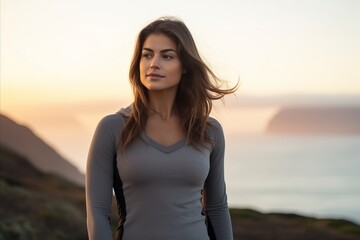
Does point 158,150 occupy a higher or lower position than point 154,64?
lower

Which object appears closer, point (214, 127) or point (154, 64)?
point (154, 64)

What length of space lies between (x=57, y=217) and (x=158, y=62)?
665 cm

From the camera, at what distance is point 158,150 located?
119 inches

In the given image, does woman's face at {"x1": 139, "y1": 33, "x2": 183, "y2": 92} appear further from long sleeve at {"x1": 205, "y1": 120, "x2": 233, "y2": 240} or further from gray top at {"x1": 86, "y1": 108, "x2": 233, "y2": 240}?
long sleeve at {"x1": 205, "y1": 120, "x2": 233, "y2": 240}

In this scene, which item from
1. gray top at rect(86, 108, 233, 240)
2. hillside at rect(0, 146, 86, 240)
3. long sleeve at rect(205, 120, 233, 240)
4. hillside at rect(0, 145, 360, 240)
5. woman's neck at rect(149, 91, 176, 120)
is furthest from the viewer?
hillside at rect(0, 145, 360, 240)

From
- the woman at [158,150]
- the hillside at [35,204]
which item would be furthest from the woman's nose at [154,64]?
the hillside at [35,204]

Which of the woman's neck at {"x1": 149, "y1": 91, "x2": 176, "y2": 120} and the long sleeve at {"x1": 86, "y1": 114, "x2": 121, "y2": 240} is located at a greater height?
the woman's neck at {"x1": 149, "y1": 91, "x2": 176, "y2": 120}

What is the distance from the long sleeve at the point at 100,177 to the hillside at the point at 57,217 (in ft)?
17.9

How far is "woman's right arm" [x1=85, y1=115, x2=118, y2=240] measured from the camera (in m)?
3.00

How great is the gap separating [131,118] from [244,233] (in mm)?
7125

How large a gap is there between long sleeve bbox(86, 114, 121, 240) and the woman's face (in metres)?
0.26

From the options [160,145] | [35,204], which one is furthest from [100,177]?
[35,204]

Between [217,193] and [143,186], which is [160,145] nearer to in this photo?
[143,186]

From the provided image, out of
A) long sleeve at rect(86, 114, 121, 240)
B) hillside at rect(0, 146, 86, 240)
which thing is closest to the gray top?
long sleeve at rect(86, 114, 121, 240)
